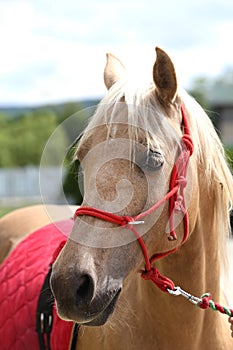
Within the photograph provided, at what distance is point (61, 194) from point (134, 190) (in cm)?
47

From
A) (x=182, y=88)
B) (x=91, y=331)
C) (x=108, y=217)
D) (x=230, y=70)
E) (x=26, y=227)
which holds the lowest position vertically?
(x=230, y=70)

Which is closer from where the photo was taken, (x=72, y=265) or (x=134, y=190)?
(x=72, y=265)

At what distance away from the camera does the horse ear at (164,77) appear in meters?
2.45

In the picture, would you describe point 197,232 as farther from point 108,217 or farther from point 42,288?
point 42,288

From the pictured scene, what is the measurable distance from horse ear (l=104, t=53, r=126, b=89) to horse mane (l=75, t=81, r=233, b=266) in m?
0.19

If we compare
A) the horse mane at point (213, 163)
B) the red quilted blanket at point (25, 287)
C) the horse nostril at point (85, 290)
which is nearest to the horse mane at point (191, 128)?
the horse mane at point (213, 163)

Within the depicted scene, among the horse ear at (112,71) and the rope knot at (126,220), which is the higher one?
the horse ear at (112,71)

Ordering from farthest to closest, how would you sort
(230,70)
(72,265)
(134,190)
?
(230,70)
(134,190)
(72,265)

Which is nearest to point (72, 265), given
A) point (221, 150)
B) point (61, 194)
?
point (61, 194)

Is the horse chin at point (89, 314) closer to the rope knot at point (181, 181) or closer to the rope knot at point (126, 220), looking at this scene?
the rope knot at point (126, 220)

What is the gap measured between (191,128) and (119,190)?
1.65ft

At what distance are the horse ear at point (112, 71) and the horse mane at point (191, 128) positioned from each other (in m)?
0.19

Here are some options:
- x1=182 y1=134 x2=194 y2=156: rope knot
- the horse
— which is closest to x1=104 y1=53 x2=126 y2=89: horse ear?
the horse

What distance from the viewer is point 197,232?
8.86 ft
